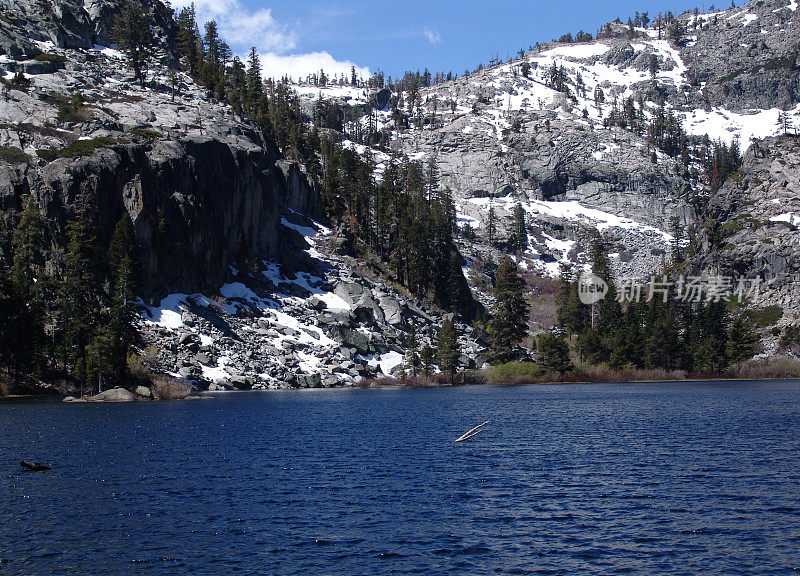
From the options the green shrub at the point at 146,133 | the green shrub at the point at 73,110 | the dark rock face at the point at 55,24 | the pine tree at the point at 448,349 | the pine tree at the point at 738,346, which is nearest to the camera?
the pine tree at the point at 448,349

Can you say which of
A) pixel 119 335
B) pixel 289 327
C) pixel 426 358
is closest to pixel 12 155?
pixel 119 335

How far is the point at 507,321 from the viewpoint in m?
115

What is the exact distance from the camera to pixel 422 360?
106438 millimetres

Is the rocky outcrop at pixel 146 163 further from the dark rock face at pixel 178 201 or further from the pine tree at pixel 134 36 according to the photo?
the pine tree at pixel 134 36

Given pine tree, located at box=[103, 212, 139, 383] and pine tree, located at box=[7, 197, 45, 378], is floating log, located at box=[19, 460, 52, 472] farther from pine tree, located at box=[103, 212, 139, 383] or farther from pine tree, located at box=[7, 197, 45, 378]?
pine tree, located at box=[7, 197, 45, 378]

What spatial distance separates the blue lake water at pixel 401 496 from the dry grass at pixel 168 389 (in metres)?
22.3

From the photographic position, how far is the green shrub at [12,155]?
95812 millimetres

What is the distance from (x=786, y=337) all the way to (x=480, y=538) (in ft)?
417

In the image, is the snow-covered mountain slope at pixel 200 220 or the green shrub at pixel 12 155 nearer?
the snow-covered mountain slope at pixel 200 220

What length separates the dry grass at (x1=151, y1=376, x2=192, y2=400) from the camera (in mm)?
78625

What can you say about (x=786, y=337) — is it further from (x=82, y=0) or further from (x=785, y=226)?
(x=82, y=0)

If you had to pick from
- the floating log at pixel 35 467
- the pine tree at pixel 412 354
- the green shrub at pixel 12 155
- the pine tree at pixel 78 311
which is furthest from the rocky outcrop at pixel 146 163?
the floating log at pixel 35 467

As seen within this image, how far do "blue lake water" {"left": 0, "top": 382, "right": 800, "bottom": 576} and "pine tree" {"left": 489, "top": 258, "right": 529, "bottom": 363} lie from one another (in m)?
57.7
